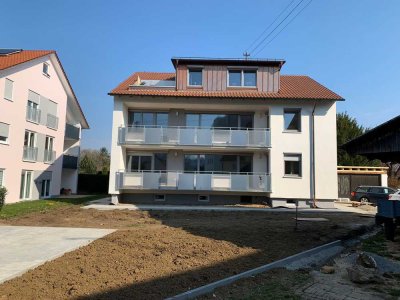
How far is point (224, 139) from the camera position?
22.0 meters

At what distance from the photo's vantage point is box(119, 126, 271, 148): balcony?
71.5 ft

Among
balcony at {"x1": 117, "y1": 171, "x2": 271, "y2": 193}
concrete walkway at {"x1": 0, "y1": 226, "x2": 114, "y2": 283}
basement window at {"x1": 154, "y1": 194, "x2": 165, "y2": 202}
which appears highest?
balcony at {"x1": 117, "y1": 171, "x2": 271, "y2": 193}

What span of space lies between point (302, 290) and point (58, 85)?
28.8 m

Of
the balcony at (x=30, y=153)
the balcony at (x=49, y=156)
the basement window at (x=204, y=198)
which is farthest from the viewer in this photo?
the balcony at (x=49, y=156)

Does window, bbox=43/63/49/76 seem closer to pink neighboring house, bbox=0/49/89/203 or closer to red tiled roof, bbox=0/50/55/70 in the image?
pink neighboring house, bbox=0/49/89/203

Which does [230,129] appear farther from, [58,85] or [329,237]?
[58,85]

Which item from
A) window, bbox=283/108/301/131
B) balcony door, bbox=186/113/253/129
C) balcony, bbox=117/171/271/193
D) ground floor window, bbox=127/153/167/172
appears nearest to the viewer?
balcony, bbox=117/171/271/193

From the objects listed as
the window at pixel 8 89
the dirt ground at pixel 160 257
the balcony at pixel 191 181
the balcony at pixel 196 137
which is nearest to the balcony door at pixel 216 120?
the balcony at pixel 196 137

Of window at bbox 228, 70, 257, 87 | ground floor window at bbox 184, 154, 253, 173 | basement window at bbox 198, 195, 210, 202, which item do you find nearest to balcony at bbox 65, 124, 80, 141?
ground floor window at bbox 184, 154, 253, 173

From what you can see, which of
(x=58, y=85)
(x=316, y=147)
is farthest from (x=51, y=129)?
(x=316, y=147)

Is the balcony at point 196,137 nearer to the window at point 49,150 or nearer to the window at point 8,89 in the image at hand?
the window at point 8,89

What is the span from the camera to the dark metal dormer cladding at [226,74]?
23266mm

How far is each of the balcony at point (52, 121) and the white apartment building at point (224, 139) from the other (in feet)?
28.7

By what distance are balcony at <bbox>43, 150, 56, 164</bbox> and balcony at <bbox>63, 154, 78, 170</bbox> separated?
8.07 feet
